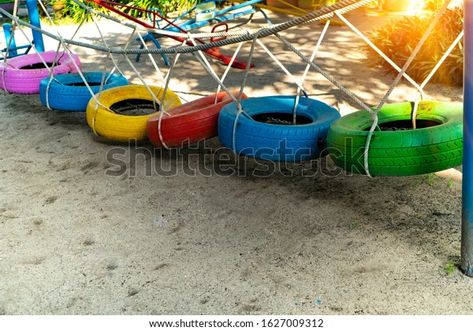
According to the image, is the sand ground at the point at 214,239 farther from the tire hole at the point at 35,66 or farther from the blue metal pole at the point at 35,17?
the blue metal pole at the point at 35,17

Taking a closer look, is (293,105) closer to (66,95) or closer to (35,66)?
(66,95)

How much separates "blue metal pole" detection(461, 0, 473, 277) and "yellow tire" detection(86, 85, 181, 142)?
2202 millimetres

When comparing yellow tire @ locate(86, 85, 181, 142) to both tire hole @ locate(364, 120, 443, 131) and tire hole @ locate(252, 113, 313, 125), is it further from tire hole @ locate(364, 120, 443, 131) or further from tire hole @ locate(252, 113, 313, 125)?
tire hole @ locate(364, 120, 443, 131)

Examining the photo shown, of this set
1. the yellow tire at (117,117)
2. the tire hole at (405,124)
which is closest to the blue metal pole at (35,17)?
the yellow tire at (117,117)

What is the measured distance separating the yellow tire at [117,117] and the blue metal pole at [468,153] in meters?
2.20

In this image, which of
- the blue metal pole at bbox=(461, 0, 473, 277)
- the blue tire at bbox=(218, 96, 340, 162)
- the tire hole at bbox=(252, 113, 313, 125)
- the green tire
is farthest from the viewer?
the tire hole at bbox=(252, 113, 313, 125)

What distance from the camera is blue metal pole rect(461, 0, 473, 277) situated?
2.52 m

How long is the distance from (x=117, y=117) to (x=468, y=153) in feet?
7.85

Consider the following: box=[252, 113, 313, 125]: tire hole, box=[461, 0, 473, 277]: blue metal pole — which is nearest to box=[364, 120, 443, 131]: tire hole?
box=[252, 113, 313, 125]: tire hole

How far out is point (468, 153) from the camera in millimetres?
2666

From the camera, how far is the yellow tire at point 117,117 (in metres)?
4.27

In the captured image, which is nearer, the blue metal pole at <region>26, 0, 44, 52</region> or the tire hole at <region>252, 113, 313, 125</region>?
the tire hole at <region>252, 113, 313, 125</region>
